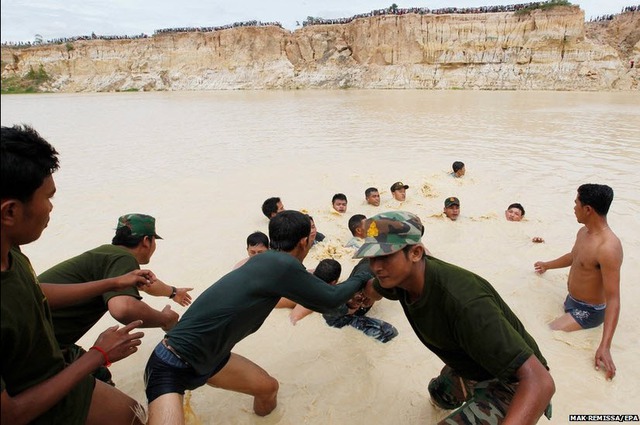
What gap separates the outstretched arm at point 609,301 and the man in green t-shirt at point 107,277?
12.2ft

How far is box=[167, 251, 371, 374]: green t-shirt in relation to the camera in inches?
92.6

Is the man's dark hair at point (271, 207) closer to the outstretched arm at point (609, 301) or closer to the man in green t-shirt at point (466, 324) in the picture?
the man in green t-shirt at point (466, 324)

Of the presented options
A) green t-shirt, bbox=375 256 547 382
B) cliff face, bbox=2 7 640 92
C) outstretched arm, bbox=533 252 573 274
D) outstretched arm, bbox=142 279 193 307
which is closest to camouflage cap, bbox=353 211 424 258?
green t-shirt, bbox=375 256 547 382

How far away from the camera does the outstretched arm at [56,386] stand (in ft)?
5.27

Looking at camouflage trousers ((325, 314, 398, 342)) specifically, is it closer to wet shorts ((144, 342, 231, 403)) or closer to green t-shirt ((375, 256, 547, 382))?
green t-shirt ((375, 256, 547, 382))

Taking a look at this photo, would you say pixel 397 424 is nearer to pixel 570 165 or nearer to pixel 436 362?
pixel 436 362

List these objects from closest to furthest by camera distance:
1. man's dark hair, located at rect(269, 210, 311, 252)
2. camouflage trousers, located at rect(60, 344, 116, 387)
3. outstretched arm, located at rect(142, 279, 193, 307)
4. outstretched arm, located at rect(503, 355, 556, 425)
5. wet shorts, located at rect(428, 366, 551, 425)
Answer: outstretched arm, located at rect(503, 355, 556, 425), wet shorts, located at rect(428, 366, 551, 425), man's dark hair, located at rect(269, 210, 311, 252), camouflage trousers, located at rect(60, 344, 116, 387), outstretched arm, located at rect(142, 279, 193, 307)


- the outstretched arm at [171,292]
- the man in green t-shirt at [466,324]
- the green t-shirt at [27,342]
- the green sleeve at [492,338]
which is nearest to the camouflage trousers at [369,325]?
the man in green t-shirt at [466,324]

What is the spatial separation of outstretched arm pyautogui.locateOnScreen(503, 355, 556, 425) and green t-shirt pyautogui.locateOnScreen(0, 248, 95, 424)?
222 centimetres

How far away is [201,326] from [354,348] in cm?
193

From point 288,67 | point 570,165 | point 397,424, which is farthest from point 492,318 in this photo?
point 288,67

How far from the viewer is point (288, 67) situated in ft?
169

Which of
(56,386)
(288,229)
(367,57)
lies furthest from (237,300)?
(367,57)

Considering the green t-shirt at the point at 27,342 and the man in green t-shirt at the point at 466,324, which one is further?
the man in green t-shirt at the point at 466,324
